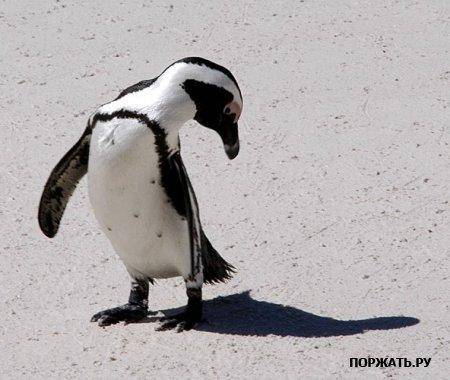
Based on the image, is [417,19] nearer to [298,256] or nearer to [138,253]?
[298,256]

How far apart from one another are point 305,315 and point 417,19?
135 inches

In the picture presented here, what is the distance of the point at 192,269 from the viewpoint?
4.48 metres

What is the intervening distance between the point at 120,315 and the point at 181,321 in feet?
0.79

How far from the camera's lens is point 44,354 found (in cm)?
441

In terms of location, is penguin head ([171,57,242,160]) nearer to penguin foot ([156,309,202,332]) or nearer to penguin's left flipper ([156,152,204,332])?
penguin's left flipper ([156,152,204,332])

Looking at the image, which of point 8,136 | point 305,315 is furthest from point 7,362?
point 8,136

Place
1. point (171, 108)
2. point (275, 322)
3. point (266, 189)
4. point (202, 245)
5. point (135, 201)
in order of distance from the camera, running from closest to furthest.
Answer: point (171, 108)
point (135, 201)
point (275, 322)
point (202, 245)
point (266, 189)

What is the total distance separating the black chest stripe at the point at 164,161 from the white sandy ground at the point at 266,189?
478 millimetres

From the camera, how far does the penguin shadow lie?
4.50m

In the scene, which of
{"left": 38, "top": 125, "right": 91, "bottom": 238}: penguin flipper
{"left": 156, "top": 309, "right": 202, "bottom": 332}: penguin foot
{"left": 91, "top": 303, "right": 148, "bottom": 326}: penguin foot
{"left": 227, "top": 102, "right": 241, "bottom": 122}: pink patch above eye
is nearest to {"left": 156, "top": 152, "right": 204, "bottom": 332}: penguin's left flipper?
{"left": 156, "top": 309, "right": 202, "bottom": 332}: penguin foot

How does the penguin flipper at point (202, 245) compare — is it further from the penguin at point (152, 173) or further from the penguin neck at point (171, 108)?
the penguin neck at point (171, 108)

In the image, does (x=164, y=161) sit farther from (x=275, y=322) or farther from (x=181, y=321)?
(x=275, y=322)

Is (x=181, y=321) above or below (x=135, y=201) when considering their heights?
below

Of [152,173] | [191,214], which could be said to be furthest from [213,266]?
[152,173]
